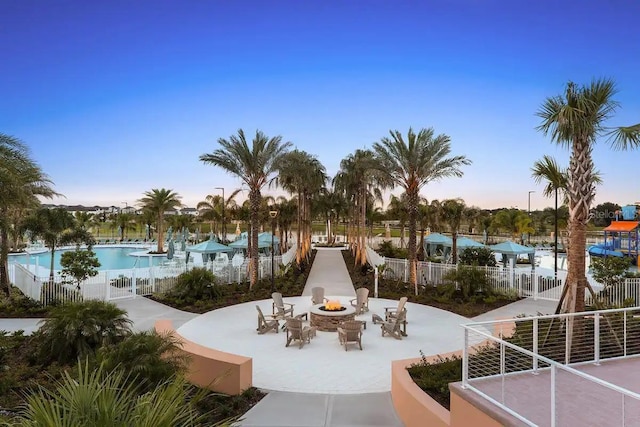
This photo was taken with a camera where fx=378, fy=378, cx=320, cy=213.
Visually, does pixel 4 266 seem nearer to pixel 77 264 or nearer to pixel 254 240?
pixel 77 264

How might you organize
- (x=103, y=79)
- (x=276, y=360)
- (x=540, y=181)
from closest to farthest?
1. (x=276, y=360)
2. (x=540, y=181)
3. (x=103, y=79)

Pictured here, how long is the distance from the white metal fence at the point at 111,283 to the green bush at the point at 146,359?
→ 10.8 metres

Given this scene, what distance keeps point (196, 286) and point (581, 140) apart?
14.8 m

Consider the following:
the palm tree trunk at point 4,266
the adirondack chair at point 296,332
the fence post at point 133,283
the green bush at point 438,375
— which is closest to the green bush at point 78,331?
the adirondack chair at point 296,332

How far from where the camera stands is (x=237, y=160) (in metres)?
20.2

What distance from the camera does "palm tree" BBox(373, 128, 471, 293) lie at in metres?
19.3

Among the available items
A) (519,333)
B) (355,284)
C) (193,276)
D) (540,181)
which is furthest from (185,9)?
(355,284)

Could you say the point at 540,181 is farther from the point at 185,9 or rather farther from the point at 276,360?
the point at 185,9

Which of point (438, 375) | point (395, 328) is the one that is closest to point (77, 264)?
point (395, 328)

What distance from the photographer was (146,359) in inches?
239

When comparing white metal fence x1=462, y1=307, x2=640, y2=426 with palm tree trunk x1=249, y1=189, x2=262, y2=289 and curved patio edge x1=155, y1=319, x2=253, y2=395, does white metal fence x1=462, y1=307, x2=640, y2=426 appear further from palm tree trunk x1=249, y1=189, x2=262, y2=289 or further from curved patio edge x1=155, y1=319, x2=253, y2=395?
palm tree trunk x1=249, y1=189, x2=262, y2=289

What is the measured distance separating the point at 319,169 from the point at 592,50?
23294 mm

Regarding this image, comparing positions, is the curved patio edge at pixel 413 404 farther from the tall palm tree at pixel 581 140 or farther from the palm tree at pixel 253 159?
the palm tree at pixel 253 159

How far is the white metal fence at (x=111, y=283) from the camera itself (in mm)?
15242
